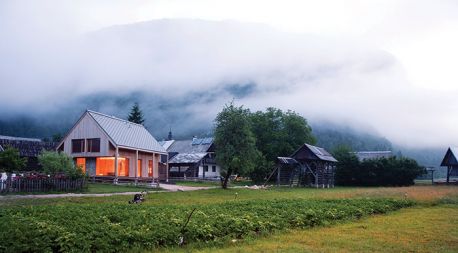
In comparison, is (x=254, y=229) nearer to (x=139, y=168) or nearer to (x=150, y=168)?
(x=139, y=168)

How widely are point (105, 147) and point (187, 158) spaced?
94.1 ft

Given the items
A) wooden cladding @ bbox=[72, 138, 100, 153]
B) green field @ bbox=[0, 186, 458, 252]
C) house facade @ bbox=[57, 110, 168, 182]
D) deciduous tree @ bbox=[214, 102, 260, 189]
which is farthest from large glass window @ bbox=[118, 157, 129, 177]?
green field @ bbox=[0, 186, 458, 252]

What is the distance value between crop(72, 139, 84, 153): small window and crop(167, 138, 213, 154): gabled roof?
103 ft

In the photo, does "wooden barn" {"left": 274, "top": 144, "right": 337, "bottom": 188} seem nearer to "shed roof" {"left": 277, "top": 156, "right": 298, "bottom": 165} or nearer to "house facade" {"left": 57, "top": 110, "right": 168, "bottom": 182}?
"shed roof" {"left": 277, "top": 156, "right": 298, "bottom": 165}

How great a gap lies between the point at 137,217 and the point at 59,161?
84.8ft

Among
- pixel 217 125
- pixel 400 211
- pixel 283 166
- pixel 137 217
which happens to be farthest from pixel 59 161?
pixel 283 166

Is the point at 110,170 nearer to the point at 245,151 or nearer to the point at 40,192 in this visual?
the point at 245,151

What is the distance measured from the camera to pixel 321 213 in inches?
844

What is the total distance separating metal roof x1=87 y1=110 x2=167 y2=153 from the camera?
184 ft

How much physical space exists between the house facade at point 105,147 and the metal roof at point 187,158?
19197 mm

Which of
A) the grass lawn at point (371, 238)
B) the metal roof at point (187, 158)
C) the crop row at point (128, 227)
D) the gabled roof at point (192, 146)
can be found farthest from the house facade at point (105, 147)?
the grass lawn at point (371, 238)

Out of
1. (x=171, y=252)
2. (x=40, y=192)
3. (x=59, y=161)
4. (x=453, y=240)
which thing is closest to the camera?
(x=171, y=252)

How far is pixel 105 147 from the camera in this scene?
55.2 meters

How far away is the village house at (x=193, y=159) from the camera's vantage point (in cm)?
8200
